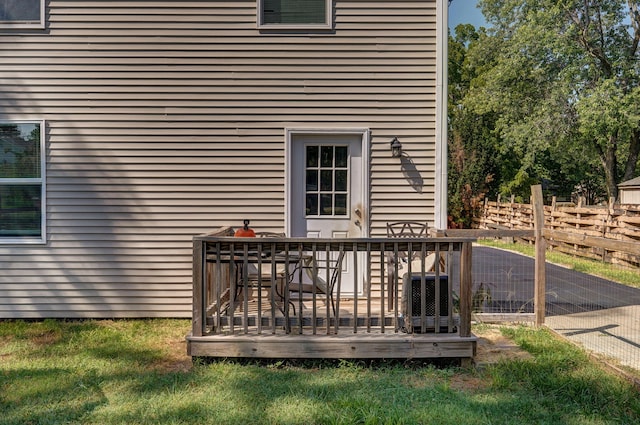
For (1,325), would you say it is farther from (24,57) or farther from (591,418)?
(591,418)

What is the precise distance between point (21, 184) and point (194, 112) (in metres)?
2.15

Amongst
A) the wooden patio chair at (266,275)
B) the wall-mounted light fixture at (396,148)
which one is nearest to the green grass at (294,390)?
the wooden patio chair at (266,275)

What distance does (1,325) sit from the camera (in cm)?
503

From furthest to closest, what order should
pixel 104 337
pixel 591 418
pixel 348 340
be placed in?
pixel 104 337
pixel 348 340
pixel 591 418

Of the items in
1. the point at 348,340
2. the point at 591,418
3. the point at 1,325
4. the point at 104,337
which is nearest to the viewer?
the point at 591,418

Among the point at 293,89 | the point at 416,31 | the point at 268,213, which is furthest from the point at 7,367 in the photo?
the point at 416,31

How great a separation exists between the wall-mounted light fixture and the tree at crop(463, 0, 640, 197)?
13.1 m

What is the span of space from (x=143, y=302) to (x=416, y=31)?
4401mm

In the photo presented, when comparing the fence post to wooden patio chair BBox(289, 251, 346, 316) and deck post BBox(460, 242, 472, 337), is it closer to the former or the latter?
deck post BBox(460, 242, 472, 337)

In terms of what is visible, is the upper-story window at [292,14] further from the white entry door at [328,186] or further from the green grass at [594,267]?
the green grass at [594,267]

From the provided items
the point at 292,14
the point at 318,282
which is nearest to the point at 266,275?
the point at 318,282

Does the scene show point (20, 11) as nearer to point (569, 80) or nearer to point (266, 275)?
point (266, 275)

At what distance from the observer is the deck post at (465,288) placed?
12.3ft

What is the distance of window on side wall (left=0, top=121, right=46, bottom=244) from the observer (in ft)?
17.1
